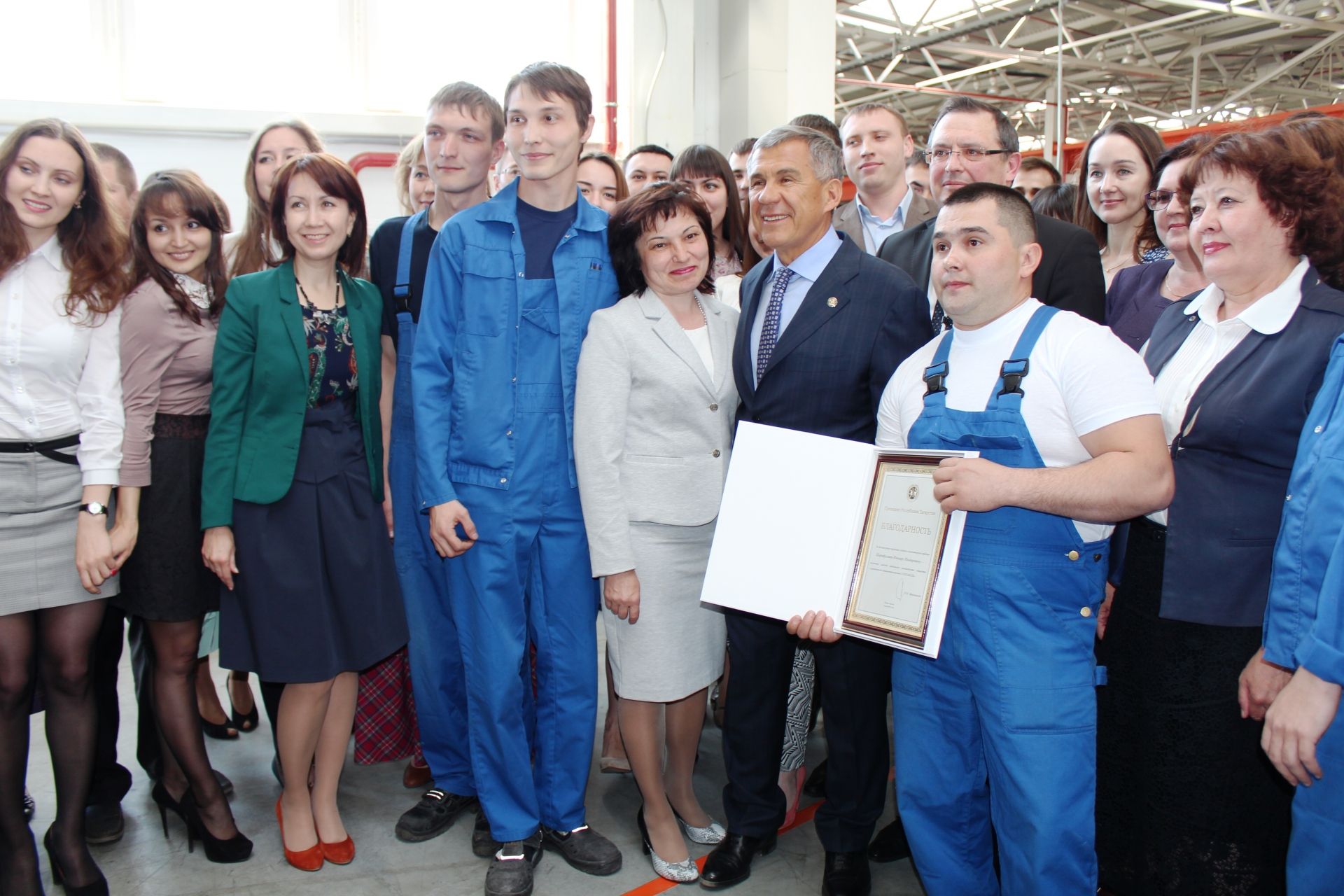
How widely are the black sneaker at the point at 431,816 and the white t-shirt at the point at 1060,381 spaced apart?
1.84 meters

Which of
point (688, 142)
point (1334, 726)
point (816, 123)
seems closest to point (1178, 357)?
point (1334, 726)

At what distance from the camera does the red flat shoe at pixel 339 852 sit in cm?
274

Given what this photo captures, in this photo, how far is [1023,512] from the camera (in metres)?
2.00

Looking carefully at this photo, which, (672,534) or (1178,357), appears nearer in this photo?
(1178,357)

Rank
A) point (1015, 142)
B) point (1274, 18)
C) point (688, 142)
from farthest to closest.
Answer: point (1274, 18) < point (688, 142) < point (1015, 142)

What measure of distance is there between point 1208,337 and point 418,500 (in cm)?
215

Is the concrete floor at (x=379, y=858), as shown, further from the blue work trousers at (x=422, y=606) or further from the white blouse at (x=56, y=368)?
the white blouse at (x=56, y=368)

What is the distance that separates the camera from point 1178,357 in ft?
7.19

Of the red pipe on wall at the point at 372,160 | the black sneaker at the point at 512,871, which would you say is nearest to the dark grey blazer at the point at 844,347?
the black sneaker at the point at 512,871

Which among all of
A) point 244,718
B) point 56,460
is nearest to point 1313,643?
point 56,460

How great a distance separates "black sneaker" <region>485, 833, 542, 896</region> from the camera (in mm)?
2533

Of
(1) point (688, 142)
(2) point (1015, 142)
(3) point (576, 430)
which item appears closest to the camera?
(3) point (576, 430)

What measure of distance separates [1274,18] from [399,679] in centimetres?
988

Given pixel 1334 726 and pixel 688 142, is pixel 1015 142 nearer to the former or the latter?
pixel 1334 726
